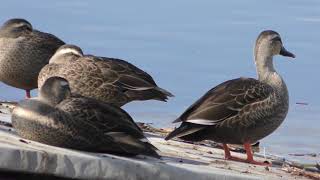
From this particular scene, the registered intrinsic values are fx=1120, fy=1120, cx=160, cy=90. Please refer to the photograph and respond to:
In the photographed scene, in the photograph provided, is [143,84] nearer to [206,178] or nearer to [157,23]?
[206,178]

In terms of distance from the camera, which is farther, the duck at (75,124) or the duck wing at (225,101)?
the duck wing at (225,101)

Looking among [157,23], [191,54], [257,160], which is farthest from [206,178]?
[157,23]

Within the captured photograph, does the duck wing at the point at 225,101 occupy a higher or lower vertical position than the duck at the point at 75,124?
lower

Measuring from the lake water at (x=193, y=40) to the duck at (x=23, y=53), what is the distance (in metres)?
1.22

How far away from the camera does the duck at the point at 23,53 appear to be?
1041 centimetres

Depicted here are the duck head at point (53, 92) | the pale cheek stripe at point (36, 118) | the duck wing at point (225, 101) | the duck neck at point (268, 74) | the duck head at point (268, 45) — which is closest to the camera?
the pale cheek stripe at point (36, 118)

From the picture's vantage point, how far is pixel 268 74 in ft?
30.2

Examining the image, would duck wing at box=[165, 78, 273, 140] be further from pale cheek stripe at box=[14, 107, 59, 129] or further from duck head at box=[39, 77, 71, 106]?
pale cheek stripe at box=[14, 107, 59, 129]

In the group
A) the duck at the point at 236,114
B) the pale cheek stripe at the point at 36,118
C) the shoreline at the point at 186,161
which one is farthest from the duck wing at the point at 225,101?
the pale cheek stripe at the point at 36,118

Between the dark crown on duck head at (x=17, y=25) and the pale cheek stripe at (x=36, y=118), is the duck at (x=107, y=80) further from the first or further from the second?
the pale cheek stripe at (x=36, y=118)

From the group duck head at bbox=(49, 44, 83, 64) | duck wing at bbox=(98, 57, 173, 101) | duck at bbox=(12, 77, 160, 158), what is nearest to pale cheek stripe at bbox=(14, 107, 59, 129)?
duck at bbox=(12, 77, 160, 158)

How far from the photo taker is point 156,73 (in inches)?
502

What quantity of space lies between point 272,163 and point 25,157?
2966mm

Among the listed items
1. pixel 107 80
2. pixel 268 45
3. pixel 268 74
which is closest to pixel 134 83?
pixel 107 80
